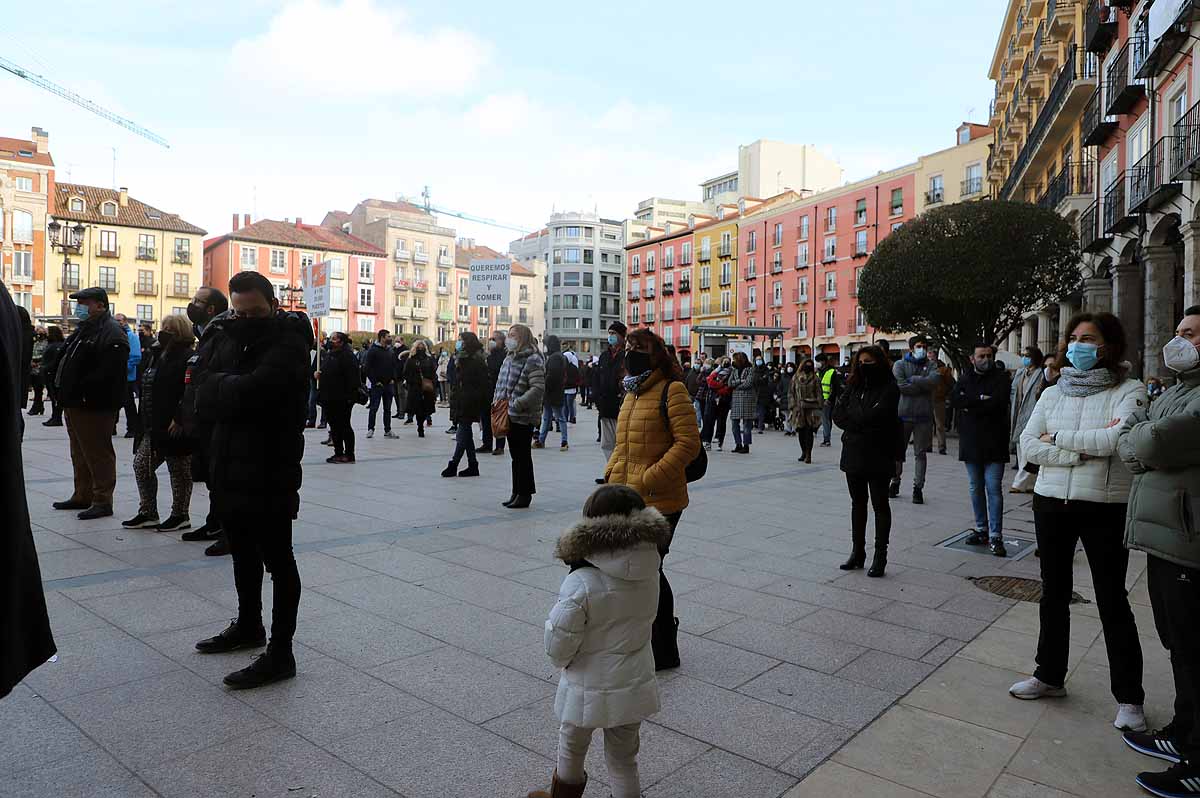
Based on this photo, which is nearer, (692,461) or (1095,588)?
(1095,588)

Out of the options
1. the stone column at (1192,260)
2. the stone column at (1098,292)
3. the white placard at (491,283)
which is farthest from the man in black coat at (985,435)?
the stone column at (1098,292)

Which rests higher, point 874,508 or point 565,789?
point 874,508

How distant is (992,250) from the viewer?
22719 millimetres

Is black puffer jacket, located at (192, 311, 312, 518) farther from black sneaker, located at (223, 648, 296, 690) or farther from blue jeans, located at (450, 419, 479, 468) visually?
blue jeans, located at (450, 419, 479, 468)

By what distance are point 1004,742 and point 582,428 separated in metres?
16.9

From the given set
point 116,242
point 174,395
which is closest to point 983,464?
point 174,395

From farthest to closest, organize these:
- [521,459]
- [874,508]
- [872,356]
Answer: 1. [521,459]
2. [872,356]
3. [874,508]

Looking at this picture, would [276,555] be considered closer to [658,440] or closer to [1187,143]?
[658,440]

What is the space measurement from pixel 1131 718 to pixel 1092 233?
24826mm

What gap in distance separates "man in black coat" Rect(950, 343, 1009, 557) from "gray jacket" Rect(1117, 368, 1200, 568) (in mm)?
4035

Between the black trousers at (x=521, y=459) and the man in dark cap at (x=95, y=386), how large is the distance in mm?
3533

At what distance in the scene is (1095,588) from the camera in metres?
3.81

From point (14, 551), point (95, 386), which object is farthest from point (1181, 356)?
point (95, 386)

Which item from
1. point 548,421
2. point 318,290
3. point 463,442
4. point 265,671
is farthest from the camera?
point 318,290
